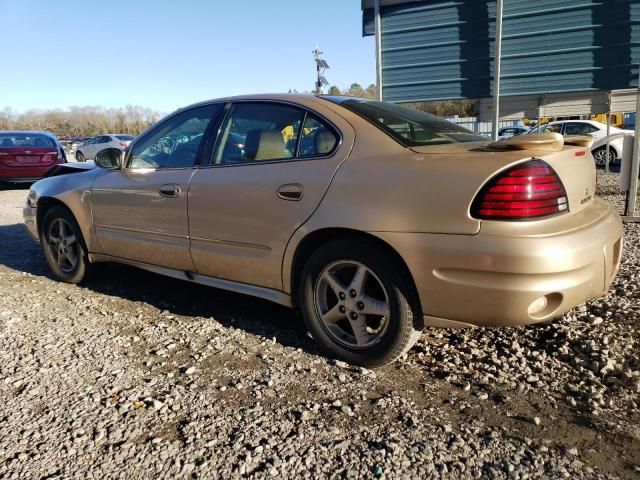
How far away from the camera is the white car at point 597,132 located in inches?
554

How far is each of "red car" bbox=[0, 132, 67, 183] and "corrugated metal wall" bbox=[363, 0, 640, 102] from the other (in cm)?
913

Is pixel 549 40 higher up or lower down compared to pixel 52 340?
higher up

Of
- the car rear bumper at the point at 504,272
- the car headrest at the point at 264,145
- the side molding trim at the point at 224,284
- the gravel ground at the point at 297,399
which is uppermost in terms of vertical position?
the car headrest at the point at 264,145

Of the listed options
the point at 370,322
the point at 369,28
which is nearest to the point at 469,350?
the point at 370,322

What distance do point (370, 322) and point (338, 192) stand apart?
96 cm

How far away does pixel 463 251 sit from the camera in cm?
253

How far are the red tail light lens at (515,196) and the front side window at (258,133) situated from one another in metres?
1.26

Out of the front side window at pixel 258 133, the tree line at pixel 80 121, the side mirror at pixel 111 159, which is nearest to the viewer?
the front side window at pixel 258 133

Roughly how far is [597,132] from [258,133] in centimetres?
1465

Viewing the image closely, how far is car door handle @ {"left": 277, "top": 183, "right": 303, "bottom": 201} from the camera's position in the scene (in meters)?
3.08

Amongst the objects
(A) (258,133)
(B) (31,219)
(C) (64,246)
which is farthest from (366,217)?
(B) (31,219)

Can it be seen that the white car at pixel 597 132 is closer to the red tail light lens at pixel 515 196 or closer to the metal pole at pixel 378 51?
the metal pole at pixel 378 51

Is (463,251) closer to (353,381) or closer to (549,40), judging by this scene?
(353,381)

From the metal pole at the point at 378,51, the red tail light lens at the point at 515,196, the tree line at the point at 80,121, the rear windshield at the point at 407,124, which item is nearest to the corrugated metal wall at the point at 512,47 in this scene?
the metal pole at the point at 378,51
